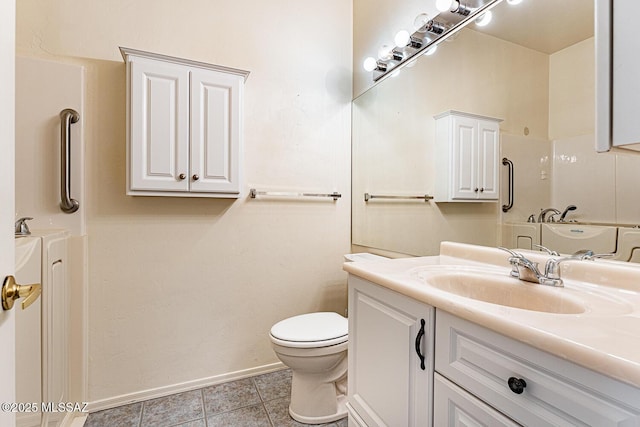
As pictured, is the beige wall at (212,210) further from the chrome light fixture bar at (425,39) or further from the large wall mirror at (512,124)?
the large wall mirror at (512,124)

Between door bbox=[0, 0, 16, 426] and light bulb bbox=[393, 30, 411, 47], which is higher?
light bulb bbox=[393, 30, 411, 47]

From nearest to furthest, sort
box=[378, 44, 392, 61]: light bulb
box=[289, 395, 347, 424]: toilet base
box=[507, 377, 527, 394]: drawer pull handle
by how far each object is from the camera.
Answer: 1. box=[507, 377, 527, 394]: drawer pull handle
2. box=[289, 395, 347, 424]: toilet base
3. box=[378, 44, 392, 61]: light bulb

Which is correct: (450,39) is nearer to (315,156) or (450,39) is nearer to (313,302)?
(315,156)

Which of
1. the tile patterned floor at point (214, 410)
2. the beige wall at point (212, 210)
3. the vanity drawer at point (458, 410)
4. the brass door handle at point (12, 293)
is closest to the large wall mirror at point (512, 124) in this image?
the beige wall at point (212, 210)

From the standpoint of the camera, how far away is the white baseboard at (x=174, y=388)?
166 cm

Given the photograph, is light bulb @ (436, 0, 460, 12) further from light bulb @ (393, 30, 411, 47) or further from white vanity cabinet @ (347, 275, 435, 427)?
white vanity cabinet @ (347, 275, 435, 427)

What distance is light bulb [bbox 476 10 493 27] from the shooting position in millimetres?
1398

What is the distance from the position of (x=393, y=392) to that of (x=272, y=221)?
4.22ft

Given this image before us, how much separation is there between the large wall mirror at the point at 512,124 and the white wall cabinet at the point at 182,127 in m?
0.99

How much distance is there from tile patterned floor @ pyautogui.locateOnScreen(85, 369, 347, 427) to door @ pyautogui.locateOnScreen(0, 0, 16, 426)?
45.7 inches

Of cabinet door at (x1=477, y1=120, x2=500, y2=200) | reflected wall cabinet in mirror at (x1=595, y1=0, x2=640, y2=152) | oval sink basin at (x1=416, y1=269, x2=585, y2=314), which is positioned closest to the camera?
reflected wall cabinet in mirror at (x1=595, y1=0, x2=640, y2=152)

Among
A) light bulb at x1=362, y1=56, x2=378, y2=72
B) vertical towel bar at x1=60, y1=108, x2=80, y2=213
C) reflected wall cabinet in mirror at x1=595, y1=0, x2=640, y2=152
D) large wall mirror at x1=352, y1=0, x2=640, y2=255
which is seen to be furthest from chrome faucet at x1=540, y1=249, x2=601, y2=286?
vertical towel bar at x1=60, y1=108, x2=80, y2=213

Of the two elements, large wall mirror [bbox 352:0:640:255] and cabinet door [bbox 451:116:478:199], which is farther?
cabinet door [bbox 451:116:478:199]

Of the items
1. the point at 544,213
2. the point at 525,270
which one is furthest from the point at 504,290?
the point at 544,213
